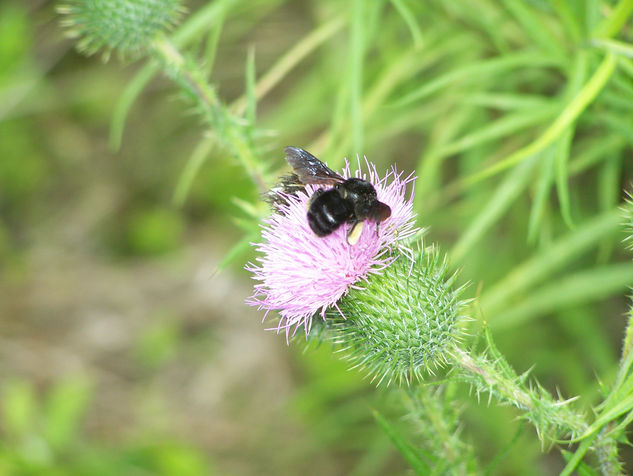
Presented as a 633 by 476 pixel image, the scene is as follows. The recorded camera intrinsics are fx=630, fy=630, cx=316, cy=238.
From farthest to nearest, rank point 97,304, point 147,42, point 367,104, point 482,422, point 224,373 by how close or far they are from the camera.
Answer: point 97,304
point 224,373
point 482,422
point 367,104
point 147,42

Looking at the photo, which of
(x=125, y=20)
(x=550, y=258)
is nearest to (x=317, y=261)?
(x=125, y=20)

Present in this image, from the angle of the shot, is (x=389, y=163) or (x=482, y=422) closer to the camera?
(x=482, y=422)

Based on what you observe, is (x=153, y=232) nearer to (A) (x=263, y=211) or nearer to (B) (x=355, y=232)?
(A) (x=263, y=211)

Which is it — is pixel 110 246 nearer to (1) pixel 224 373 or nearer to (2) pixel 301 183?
(1) pixel 224 373

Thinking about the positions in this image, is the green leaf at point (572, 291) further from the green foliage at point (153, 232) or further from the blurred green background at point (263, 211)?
the green foliage at point (153, 232)

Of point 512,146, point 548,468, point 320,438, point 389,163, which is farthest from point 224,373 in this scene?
point 512,146

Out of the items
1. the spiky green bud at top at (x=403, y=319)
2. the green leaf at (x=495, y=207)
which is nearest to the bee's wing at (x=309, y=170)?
the spiky green bud at top at (x=403, y=319)
